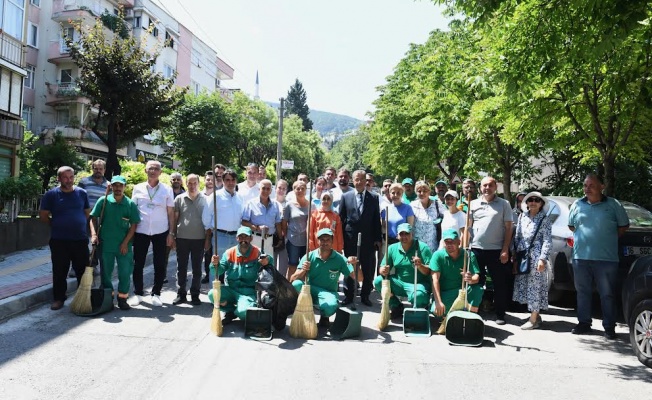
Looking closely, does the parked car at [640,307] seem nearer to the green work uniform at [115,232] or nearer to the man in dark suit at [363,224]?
the man in dark suit at [363,224]

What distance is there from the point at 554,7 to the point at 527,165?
18015 mm

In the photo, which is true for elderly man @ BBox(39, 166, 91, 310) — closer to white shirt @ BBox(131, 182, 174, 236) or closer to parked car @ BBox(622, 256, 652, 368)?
white shirt @ BBox(131, 182, 174, 236)

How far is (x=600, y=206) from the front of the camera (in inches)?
265

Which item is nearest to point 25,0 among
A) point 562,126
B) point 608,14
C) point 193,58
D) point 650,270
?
point 562,126

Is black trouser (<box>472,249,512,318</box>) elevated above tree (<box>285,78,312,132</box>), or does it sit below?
below

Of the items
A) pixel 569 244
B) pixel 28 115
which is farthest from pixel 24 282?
pixel 28 115

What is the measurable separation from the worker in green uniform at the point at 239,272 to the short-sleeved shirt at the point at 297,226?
1.18 metres

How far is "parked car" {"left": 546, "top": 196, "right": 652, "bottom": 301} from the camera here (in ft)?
23.6

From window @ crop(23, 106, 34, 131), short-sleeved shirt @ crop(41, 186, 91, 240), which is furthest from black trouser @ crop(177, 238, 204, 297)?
window @ crop(23, 106, 34, 131)

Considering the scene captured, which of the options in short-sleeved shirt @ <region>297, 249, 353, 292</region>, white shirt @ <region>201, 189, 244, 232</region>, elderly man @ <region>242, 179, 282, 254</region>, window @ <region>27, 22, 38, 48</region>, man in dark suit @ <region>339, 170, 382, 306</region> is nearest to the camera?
short-sleeved shirt @ <region>297, 249, 353, 292</region>

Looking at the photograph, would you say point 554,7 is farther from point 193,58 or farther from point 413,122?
point 193,58

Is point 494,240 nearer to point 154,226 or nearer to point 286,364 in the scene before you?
point 286,364

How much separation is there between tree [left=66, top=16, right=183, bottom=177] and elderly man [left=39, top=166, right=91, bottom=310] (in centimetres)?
786

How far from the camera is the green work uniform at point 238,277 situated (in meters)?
6.62
